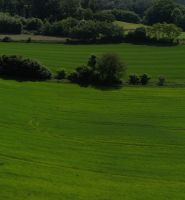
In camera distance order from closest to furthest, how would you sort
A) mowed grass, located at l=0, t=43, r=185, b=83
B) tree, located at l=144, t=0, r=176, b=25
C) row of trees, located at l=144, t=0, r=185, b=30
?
mowed grass, located at l=0, t=43, r=185, b=83, row of trees, located at l=144, t=0, r=185, b=30, tree, located at l=144, t=0, r=176, b=25

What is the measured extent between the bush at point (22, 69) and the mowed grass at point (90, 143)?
3285 millimetres

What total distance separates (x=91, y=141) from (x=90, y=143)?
77 cm

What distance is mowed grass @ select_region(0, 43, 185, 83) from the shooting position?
9143 centimetres

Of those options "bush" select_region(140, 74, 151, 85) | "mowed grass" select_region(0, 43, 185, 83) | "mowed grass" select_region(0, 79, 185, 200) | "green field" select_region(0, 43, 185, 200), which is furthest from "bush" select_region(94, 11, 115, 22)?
"mowed grass" select_region(0, 79, 185, 200)

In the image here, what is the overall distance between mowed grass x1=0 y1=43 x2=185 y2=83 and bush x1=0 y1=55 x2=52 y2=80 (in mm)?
7986

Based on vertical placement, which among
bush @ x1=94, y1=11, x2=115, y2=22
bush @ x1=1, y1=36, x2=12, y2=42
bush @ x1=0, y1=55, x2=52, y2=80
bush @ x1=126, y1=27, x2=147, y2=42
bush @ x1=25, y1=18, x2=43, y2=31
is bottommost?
bush @ x1=0, y1=55, x2=52, y2=80

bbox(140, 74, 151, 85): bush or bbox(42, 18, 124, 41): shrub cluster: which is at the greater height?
bbox(42, 18, 124, 41): shrub cluster

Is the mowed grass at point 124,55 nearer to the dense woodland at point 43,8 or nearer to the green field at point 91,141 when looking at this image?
the green field at point 91,141

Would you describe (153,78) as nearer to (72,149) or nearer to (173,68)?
(173,68)

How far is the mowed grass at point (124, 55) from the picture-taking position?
91.4 metres

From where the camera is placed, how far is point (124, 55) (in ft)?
334

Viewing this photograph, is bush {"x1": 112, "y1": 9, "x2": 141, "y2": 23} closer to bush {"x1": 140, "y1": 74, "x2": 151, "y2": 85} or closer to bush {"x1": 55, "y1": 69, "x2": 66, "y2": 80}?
bush {"x1": 140, "y1": 74, "x2": 151, "y2": 85}

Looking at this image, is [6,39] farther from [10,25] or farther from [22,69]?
[22,69]

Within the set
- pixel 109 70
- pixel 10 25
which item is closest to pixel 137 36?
pixel 10 25
